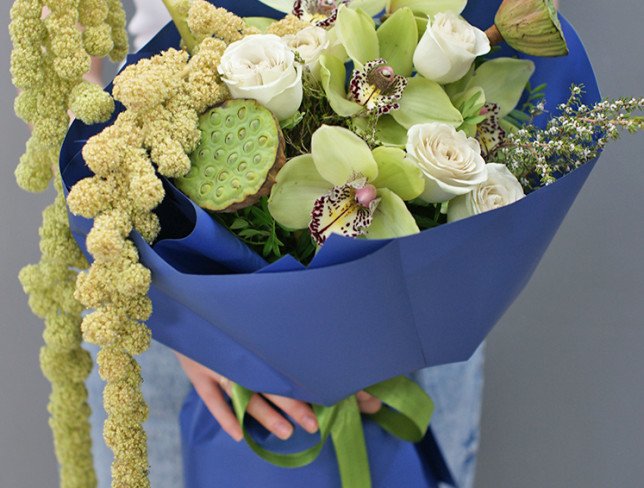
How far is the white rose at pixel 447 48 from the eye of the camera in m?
0.70

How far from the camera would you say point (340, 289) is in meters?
0.65

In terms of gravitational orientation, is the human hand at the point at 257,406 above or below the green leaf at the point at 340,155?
below

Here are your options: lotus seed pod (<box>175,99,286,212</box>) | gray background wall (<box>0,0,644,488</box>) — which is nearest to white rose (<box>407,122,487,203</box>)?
lotus seed pod (<box>175,99,286,212</box>)

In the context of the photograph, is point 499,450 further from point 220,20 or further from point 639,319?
point 220,20

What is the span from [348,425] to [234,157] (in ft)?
1.06

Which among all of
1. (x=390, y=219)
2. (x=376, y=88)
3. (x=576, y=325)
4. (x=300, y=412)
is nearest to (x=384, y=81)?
(x=376, y=88)

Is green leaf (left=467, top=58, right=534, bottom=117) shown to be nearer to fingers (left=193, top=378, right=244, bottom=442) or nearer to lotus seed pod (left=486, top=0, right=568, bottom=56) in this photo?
lotus seed pod (left=486, top=0, right=568, bottom=56)

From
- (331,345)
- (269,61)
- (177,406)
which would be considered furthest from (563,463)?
(269,61)

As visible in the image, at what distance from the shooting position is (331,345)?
Result: 71cm

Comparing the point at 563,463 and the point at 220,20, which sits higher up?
the point at 220,20

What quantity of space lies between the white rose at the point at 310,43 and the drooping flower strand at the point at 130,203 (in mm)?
74

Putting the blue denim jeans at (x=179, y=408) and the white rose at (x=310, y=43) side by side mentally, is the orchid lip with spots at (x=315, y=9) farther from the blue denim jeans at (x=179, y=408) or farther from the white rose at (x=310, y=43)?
the blue denim jeans at (x=179, y=408)

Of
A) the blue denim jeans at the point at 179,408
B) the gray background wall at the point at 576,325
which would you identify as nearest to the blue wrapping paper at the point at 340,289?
the blue denim jeans at the point at 179,408

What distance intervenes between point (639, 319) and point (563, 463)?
326 mm
